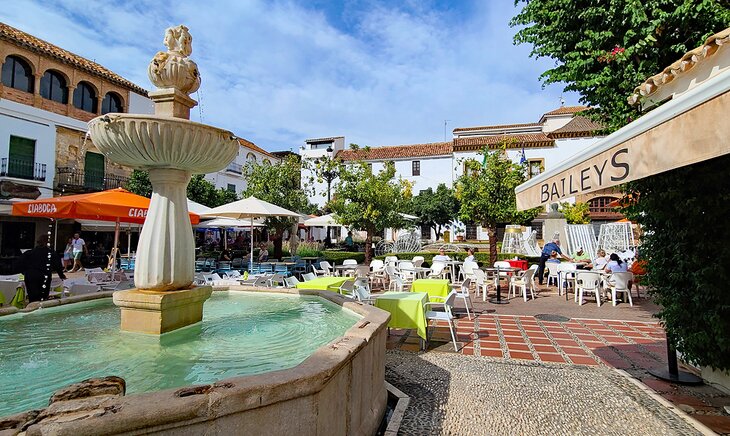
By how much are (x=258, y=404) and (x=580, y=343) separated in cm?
589

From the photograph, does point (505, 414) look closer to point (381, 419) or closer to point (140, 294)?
point (381, 419)

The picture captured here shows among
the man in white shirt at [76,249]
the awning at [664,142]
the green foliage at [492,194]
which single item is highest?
the green foliage at [492,194]

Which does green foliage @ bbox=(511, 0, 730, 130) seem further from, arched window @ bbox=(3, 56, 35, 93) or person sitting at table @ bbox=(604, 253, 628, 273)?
arched window @ bbox=(3, 56, 35, 93)

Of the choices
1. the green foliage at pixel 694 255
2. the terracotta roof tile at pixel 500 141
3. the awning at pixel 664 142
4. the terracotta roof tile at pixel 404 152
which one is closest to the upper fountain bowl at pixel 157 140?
the awning at pixel 664 142

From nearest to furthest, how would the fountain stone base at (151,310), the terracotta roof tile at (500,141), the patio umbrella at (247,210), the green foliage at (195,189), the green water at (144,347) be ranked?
the green water at (144,347) < the fountain stone base at (151,310) < the patio umbrella at (247,210) < the green foliage at (195,189) < the terracotta roof tile at (500,141)

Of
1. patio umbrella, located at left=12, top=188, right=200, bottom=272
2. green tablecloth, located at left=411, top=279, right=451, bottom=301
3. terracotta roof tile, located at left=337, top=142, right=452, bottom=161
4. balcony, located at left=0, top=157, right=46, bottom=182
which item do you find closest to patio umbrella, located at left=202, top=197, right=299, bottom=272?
patio umbrella, located at left=12, top=188, right=200, bottom=272

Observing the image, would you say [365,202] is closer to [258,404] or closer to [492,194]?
[492,194]

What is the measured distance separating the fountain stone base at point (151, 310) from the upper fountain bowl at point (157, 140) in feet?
4.04

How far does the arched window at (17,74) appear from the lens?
58.7ft

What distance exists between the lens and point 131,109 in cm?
2414

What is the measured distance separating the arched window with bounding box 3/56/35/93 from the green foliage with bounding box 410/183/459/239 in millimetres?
27479

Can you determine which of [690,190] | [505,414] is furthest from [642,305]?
[505,414]

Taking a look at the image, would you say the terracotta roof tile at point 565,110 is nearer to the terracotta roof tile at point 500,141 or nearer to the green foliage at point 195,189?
the terracotta roof tile at point 500,141

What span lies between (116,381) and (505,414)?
3.30 meters
